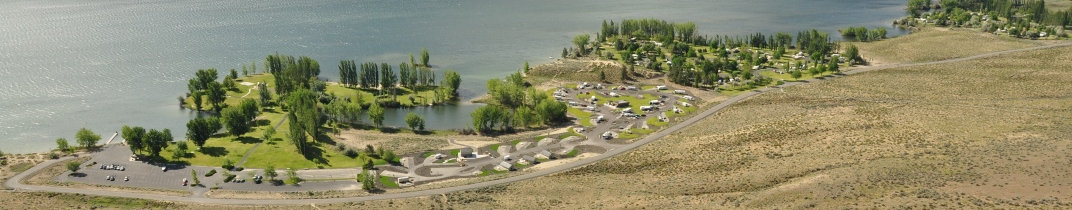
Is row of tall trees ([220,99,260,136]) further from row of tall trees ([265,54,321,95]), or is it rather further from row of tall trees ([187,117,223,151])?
row of tall trees ([265,54,321,95])

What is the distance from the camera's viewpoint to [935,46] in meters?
157

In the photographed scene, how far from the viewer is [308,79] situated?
124 m

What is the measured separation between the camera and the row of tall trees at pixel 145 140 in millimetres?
80750

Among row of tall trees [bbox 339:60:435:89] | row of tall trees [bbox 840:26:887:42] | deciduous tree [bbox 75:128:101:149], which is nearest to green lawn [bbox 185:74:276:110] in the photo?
row of tall trees [bbox 339:60:435:89]

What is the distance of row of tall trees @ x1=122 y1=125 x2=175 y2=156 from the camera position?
8075cm

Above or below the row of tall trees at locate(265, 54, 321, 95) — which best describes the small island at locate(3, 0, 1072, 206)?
below

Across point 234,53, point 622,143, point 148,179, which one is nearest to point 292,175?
point 148,179

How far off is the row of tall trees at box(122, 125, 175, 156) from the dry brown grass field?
130 metres

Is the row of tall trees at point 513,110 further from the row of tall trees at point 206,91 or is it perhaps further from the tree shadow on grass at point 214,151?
the row of tall trees at point 206,91

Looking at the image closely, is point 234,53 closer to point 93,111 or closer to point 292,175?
point 93,111

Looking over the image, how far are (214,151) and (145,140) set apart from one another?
758 cm

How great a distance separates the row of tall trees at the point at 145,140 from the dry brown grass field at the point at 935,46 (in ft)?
426

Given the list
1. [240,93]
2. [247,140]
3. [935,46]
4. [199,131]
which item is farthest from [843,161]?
[935,46]

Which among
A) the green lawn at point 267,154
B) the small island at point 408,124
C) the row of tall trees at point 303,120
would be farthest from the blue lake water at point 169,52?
the green lawn at point 267,154
